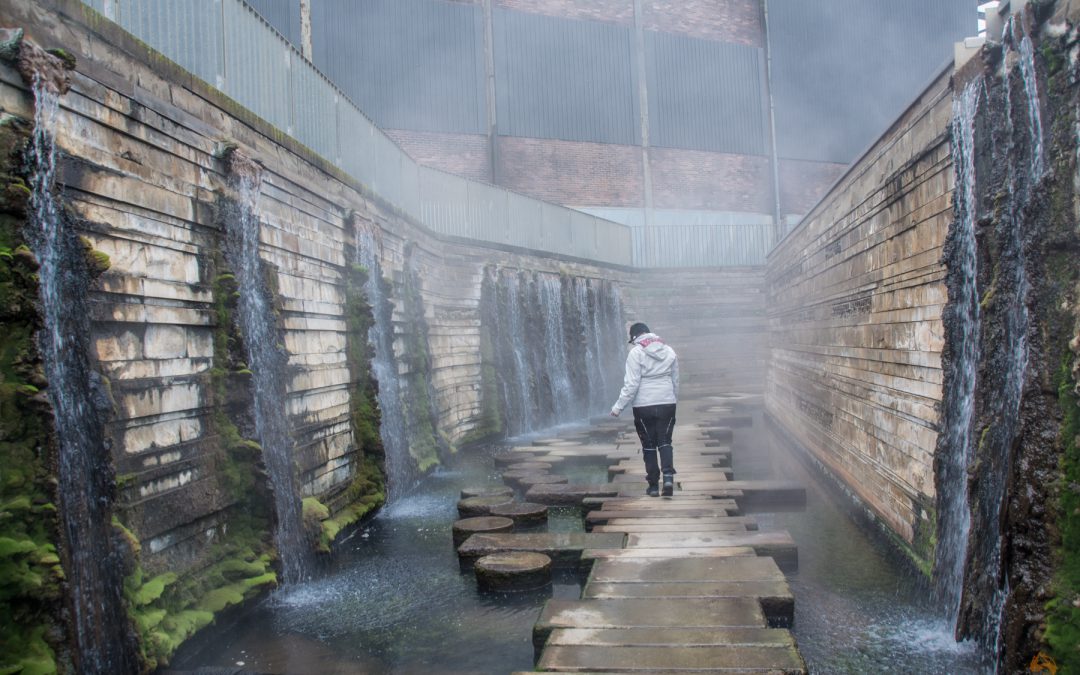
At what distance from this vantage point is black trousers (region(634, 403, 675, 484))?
25.1ft

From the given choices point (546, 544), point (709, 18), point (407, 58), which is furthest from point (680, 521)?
point (709, 18)

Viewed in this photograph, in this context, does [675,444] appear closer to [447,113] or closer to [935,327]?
[935,327]

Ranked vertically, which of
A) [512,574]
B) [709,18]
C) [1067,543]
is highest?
[709,18]

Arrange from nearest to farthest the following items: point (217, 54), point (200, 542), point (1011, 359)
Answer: point (1011, 359) < point (200, 542) < point (217, 54)

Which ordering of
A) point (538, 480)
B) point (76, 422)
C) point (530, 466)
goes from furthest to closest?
point (530, 466), point (538, 480), point (76, 422)

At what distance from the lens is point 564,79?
2612cm

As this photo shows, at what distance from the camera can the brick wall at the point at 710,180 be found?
89.0 ft

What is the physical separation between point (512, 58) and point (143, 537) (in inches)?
904

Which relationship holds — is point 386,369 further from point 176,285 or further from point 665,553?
point 665,553

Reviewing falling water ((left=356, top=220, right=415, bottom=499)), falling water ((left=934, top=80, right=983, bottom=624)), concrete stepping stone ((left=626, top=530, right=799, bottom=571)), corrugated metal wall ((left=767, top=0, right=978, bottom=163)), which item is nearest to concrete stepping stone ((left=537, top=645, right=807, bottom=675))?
falling water ((left=934, top=80, right=983, bottom=624))

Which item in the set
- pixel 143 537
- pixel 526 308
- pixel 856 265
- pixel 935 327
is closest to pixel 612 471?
pixel 856 265

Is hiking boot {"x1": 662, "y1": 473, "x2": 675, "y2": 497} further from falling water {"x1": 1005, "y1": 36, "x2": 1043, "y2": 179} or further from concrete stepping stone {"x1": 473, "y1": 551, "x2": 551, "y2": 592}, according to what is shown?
falling water {"x1": 1005, "y1": 36, "x2": 1043, "y2": 179}

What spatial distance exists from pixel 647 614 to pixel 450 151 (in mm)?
21659

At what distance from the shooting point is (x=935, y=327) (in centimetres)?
557
